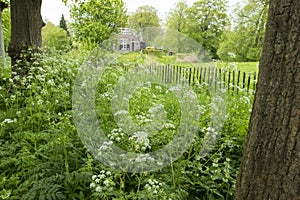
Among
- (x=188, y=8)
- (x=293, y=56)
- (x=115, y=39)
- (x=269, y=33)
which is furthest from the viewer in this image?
(x=188, y=8)

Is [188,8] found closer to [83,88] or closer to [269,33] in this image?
[83,88]

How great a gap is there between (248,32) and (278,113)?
57.5 feet

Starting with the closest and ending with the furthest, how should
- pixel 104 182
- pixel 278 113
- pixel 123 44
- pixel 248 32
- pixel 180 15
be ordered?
pixel 278 113
pixel 104 182
pixel 123 44
pixel 180 15
pixel 248 32

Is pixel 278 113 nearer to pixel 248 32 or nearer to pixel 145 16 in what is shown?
pixel 145 16

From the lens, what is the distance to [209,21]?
50.5 ft

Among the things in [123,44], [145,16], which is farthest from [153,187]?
[145,16]

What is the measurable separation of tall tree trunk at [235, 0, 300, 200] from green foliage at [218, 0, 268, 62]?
14.6 m

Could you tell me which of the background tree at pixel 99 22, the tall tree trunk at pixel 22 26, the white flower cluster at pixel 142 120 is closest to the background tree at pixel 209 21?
the background tree at pixel 99 22

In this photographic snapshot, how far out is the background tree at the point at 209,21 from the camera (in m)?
13.5

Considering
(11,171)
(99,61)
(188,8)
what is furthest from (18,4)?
(188,8)

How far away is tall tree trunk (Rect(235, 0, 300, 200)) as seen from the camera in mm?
1268

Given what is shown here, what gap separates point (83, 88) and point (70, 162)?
1.57m

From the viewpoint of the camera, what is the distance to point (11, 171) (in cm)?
241

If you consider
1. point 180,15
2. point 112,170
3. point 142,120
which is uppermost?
point 180,15
